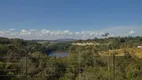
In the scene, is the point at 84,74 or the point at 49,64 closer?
the point at 84,74

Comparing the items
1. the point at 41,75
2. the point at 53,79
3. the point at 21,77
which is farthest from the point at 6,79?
the point at 53,79

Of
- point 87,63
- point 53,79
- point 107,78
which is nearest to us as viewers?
point 107,78

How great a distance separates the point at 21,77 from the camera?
8.01m

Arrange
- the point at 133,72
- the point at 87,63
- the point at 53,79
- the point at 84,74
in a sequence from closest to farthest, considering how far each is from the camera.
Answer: the point at 84,74
the point at 133,72
the point at 53,79
the point at 87,63

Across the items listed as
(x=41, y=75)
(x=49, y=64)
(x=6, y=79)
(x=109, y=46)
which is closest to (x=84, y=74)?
(x=41, y=75)

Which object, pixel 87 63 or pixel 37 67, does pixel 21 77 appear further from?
pixel 87 63

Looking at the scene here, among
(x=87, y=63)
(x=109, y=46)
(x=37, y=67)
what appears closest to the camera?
(x=37, y=67)

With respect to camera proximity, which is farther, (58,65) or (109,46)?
(109,46)

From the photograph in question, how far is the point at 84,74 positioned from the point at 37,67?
3.10m

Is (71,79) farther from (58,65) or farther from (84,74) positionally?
(58,65)

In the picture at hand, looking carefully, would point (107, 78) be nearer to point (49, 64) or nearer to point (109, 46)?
point (49, 64)

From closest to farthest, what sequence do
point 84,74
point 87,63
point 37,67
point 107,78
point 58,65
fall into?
1. point 107,78
2. point 84,74
3. point 37,67
4. point 58,65
5. point 87,63

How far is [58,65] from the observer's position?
448 inches

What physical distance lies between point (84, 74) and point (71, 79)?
4.05 ft
